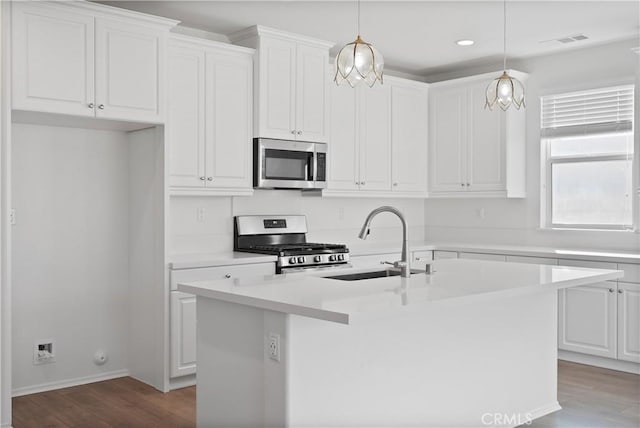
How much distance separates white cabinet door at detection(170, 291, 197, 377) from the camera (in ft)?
13.7

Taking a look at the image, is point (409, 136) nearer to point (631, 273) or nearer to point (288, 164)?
point (288, 164)

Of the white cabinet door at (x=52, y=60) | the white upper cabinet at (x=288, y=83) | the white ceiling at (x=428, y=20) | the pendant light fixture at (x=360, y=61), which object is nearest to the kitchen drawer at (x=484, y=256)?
the white upper cabinet at (x=288, y=83)

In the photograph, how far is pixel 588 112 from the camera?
17.6 ft

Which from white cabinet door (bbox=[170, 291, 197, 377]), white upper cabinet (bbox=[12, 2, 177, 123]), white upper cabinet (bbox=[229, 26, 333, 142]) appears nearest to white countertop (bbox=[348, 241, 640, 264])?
white upper cabinet (bbox=[229, 26, 333, 142])

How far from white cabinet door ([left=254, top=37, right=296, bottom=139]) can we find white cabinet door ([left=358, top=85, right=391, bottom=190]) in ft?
2.80

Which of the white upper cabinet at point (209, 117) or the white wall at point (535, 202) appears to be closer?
the white upper cabinet at point (209, 117)

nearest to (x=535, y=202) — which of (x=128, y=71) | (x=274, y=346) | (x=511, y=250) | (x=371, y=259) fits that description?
(x=511, y=250)

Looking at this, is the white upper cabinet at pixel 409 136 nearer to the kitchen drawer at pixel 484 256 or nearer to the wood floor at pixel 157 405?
the kitchen drawer at pixel 484 256

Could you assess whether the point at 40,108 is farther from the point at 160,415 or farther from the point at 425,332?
the point at 425,332

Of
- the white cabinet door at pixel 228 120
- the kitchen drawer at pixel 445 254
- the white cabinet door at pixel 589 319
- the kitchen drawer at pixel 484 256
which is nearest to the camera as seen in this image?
the white cabinet door at pixel 228 120

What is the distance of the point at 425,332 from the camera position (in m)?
3.03

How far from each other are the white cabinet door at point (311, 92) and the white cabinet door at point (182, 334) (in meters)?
1.62

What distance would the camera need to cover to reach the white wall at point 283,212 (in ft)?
15.7

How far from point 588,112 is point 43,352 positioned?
4.61m
